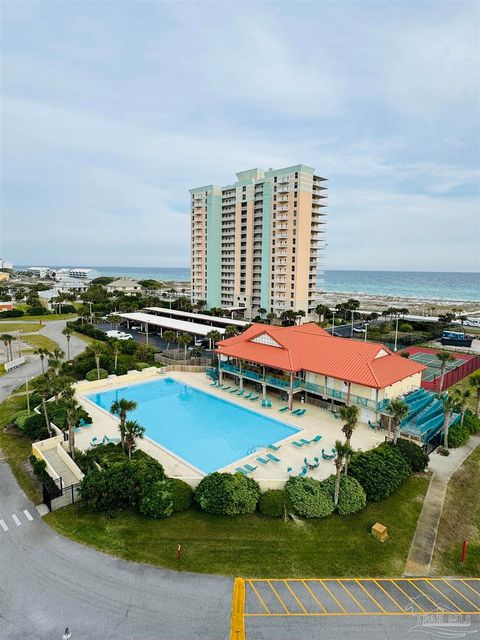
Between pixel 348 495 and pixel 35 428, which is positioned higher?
pixel 35 428

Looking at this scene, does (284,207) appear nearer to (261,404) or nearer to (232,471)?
(261,404)

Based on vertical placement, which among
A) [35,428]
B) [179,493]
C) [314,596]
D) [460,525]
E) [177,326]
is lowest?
[460,525]

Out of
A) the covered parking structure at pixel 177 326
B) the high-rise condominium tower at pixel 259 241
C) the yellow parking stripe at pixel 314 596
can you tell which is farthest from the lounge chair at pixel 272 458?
the high-rise condominium tower at pixel 259 241

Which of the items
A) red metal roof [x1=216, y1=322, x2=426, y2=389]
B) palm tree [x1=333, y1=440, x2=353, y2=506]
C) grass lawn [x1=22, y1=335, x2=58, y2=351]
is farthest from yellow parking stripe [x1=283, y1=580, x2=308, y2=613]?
grass lawn [x1=22, y1=335, x2=58, y2=351]

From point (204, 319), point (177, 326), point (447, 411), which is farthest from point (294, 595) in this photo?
point (204, 319)

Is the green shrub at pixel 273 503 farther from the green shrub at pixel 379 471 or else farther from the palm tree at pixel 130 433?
the palm tree at pixel 130 433

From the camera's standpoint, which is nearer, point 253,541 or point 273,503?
point 253,541

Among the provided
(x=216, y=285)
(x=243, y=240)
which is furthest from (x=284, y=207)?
(x=216, y=285)

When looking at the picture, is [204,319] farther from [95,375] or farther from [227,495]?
[227,495]
